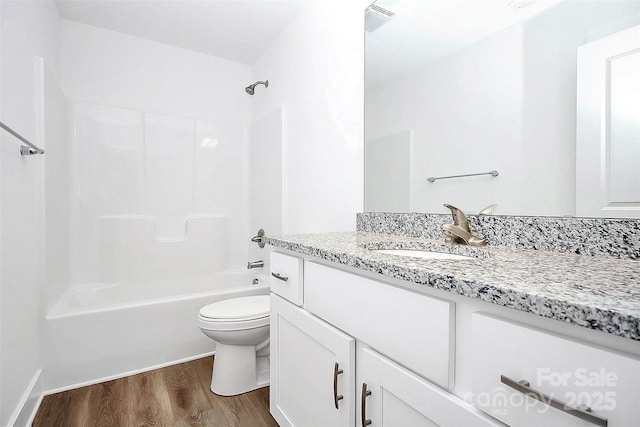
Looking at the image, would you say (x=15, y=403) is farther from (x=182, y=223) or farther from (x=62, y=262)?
(x=182, y=223)

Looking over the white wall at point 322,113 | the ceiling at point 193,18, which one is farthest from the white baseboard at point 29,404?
the ceiling at point 193,18

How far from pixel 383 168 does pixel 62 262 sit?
85.7 inches

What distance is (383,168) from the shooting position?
1499 millimetres

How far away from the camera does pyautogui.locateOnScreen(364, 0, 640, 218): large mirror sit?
2.86 feet

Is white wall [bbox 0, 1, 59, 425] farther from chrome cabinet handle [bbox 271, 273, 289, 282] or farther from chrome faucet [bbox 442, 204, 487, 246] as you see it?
chrome faucet [bbox 442, 204, 487, 246]

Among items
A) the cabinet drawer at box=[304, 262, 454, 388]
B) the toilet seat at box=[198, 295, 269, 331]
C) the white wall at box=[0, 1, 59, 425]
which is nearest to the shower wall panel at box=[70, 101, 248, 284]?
the white wall at box=[0, 1, 59, 425]

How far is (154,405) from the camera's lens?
158 centimetres

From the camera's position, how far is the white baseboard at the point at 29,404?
1.32 m

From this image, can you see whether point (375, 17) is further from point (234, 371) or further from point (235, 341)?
point (234, 371)

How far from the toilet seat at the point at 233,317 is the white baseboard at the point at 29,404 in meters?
0.78

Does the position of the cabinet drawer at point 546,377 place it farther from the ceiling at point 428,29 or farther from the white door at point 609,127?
the ceiling at point 428,29

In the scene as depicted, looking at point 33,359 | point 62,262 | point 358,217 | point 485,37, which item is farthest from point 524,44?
point 62,262

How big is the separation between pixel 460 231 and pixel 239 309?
129 cm

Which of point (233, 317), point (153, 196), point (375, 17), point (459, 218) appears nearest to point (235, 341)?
point (233, 317)
